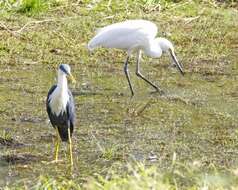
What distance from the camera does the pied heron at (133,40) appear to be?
416 inches

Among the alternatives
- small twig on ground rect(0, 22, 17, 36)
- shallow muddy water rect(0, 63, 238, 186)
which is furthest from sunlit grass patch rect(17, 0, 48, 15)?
shallow muddy water rect(0, 63, 238, 186)

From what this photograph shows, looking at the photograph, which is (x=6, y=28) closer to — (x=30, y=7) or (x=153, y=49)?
(x=30, y=7)

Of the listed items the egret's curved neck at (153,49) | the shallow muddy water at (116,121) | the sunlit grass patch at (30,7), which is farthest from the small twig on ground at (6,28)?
the egret's curved neck at (153,49)

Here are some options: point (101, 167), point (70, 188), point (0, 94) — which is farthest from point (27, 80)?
point (70, 188)

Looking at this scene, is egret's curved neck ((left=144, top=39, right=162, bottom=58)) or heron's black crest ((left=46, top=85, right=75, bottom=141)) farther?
egret's curved neck ((left=144, top=39, right=162, bottom=58))

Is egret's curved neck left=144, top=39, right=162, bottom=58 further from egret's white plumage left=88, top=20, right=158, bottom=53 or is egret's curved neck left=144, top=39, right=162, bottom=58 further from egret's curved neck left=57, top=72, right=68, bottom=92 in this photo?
egret's curved neck left=57, top=72, right=68, bottom=92

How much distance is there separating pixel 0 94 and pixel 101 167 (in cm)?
299

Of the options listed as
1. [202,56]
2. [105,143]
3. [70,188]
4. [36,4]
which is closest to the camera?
[70,188]

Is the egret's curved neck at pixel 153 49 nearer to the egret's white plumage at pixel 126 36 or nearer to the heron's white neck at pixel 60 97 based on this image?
the egret's white plumage at pixel 126 36

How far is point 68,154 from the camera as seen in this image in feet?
25.1

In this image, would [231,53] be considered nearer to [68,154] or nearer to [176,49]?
[176,49]

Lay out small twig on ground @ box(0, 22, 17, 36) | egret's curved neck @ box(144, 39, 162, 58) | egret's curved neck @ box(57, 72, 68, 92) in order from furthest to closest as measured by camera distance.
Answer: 1. small twig on ground @ box(0, 22, 17, 36)
2. egret's curved neck @ box(144, 39, 162, 58)
3. egret's curved neck @ box(57, 72, 68, 92)

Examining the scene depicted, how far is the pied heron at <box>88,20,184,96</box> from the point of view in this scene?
10562mm

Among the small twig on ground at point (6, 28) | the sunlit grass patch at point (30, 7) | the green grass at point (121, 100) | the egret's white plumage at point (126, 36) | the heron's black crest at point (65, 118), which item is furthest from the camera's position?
the sunlit grass patch at point (30, 7)
